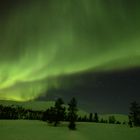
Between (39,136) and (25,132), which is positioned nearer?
(39,136)

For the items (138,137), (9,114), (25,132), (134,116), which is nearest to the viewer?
(25,132)

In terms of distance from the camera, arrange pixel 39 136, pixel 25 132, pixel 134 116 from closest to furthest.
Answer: pixel 39 136
pixel 25 132
pixel 134 116

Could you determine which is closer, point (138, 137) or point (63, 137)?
point (63, 137)

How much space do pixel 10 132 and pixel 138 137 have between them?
4188 centimetres

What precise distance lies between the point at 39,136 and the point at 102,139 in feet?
65.3

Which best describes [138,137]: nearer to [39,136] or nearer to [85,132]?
[85,132]

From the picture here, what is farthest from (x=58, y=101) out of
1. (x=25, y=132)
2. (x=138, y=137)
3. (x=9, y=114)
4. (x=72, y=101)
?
(x=9, y=114)

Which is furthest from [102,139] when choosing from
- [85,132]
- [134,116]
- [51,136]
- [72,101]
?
[134,116]

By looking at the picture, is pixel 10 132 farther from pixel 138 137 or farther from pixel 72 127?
pixel 138 137

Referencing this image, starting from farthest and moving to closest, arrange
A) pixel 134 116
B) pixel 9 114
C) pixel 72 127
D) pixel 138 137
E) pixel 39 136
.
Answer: pixel 9 114 → pixel 134 116 → pixel 72 127 → pixel 138 137 → pixel 39 136

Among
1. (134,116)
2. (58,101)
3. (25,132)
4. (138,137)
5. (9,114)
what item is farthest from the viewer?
(9,114)

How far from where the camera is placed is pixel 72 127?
292 ft

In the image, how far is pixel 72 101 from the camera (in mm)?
95562

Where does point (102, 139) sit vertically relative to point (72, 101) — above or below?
below
